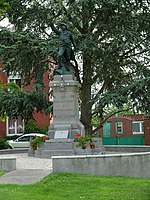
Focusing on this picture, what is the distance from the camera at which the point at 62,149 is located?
627 inches

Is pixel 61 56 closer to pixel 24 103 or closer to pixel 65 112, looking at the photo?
pixel 65 112

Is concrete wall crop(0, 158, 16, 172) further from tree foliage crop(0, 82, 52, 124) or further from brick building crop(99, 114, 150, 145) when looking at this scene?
brick building crop(99, 114, 150, 145)

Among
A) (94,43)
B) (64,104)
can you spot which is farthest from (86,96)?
(64,104)

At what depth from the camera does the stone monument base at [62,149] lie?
15.8 m

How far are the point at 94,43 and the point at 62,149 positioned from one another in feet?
22.0

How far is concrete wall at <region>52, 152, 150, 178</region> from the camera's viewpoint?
38.4ft

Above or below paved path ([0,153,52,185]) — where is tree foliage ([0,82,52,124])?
above

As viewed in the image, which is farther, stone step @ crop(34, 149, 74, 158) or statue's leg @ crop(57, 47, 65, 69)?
statue's leg @ crop(57, 47, 65, 69)

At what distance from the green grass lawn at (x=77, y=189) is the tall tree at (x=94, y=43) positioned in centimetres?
870

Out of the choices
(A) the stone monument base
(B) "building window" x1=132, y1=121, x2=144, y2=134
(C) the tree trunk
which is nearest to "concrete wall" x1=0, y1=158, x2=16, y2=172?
(A) the stone monument base

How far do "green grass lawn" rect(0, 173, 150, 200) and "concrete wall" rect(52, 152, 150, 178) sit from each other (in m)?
0.66

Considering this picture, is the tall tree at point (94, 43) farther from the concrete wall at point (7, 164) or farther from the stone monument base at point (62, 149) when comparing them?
the concrete wall at point (7, 164)

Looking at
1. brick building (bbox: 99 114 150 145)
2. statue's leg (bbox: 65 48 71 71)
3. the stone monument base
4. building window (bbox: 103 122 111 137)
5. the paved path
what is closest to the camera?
the paved path

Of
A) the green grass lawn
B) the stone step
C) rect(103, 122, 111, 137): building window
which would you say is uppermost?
rect(103, 122, 111, 137): building window
